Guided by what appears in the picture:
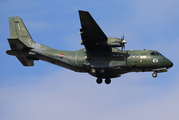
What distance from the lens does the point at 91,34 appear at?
34.6 m

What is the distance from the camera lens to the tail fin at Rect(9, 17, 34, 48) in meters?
38.6

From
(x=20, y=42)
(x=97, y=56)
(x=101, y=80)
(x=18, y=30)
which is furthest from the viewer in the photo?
(x=18, y=30)

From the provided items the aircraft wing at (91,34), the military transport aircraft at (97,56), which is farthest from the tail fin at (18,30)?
the aircraft wing at (91,34)

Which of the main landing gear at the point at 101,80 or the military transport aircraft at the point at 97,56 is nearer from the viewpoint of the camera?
the military transport aircraft at the point at 97,56

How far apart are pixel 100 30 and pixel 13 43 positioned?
Result: 9.73m

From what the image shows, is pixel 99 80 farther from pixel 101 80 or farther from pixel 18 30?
pixel 18 30

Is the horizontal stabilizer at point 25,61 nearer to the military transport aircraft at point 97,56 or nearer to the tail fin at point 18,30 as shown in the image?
the military transport aircraft at point 97,56

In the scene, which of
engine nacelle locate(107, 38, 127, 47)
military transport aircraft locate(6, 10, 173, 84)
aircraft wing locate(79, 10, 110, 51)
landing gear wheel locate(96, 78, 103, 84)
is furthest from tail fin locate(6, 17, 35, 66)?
engine nacelle locate(107, 38, 127, 47)

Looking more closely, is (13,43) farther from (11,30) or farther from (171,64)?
(171,64)

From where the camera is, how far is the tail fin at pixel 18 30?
1518 inches

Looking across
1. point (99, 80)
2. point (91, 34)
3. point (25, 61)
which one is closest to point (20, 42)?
point (25, 61)

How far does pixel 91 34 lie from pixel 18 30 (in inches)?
378

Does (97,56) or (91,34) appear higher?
(91,34)

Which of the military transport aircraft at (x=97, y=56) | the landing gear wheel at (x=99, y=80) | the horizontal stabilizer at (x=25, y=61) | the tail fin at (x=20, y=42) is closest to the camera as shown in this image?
the military transport aircraft at (x=97, y=56)
